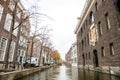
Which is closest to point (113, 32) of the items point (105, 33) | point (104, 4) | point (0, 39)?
point (105, 33)

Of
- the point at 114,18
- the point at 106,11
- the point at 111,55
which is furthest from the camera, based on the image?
the point at 106,11

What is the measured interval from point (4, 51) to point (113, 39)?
1656 cm

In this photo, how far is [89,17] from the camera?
27.8 m

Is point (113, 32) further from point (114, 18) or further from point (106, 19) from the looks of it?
point (106, 19)

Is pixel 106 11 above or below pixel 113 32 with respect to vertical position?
above

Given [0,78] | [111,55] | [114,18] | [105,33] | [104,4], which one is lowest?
[0,78]

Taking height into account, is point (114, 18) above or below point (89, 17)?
below

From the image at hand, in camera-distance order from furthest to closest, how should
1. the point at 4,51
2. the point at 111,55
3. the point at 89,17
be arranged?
the point at 89,17
the point at 4,51
the point at 111,55

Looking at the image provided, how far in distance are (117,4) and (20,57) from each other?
80.2ft

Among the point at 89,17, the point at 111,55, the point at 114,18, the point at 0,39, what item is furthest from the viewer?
the point at 89,17

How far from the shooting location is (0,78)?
7363 mm

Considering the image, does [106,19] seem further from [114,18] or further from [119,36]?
[119,36]

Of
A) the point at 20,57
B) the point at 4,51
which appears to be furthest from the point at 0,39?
the point at 20,57

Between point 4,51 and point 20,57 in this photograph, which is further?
point 20,57
